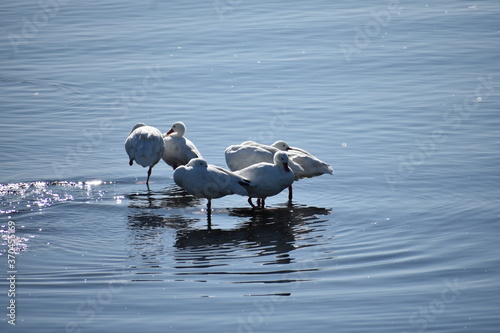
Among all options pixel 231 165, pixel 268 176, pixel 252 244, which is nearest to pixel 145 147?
pixel 231 165

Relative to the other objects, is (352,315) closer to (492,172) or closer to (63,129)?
(492,172)

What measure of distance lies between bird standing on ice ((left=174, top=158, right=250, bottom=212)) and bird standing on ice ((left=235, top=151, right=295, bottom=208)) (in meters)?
0.18

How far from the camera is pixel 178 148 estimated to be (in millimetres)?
14703

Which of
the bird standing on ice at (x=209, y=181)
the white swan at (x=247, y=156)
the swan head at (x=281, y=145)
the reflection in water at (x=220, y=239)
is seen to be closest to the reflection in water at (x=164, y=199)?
→ the reflection in water at (x=220, y=239)

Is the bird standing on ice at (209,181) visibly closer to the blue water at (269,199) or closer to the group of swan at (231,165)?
the group of swan at (231,165)

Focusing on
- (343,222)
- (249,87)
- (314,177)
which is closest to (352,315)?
(343,222)

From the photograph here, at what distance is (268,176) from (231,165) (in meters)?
1.25

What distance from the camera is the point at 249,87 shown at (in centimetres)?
1959

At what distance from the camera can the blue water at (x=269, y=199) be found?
364 inches

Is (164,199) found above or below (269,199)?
above

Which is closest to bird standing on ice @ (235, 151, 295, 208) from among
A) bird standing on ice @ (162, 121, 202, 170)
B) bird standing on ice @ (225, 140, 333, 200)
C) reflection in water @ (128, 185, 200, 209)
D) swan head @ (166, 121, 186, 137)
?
bird standing on ice @ (225, 140, 333, 200)

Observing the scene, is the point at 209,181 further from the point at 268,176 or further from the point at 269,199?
the point at 269,199

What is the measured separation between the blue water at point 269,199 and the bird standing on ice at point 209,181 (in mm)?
404

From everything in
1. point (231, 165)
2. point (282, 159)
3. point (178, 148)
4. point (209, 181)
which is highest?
point (178, 148)
